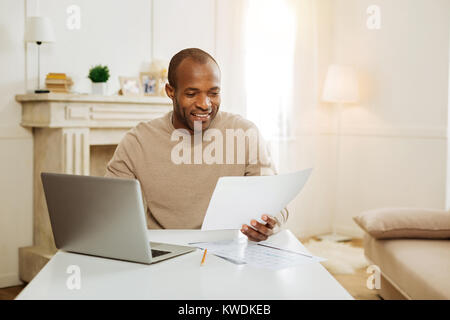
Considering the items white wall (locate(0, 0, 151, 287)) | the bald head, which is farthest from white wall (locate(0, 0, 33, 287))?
the bald head

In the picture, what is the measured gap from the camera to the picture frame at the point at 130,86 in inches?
146

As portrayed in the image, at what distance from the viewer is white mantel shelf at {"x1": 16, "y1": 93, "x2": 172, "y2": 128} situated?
124 inches

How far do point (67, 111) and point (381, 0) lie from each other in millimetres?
3025

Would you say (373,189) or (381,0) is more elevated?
(381,0)

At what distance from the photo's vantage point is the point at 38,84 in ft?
11.1

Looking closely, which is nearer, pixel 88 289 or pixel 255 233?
pixel 88 289

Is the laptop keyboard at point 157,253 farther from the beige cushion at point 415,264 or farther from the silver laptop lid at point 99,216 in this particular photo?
the beige cushion at point 415,264

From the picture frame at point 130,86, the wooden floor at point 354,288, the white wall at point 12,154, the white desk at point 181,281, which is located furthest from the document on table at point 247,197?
the picture frame at point 130,86

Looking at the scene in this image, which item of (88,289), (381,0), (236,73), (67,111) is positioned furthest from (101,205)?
(381,0)

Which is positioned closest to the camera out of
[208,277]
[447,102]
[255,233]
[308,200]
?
[208,277]

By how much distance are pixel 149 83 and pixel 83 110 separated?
70 cm

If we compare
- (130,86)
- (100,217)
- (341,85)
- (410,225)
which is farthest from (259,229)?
(341,85)

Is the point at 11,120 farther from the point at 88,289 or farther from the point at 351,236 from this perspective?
the point at 351,236
